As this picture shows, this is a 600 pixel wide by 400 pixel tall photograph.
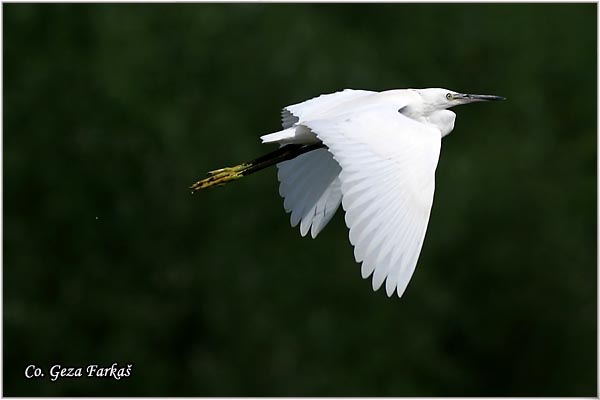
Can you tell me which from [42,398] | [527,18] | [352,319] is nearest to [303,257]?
[352,319]

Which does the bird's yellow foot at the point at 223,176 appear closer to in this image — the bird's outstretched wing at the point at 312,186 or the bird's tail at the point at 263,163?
the bird's tail at the point at 263,163

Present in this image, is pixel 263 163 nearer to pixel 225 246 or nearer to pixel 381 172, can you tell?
pixel 381 172

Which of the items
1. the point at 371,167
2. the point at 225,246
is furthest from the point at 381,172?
the point at 225,246

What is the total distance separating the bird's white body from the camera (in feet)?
20.9

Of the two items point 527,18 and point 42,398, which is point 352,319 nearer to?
point 42,398

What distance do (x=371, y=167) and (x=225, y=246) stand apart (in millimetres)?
9319

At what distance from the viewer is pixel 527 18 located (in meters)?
22.1

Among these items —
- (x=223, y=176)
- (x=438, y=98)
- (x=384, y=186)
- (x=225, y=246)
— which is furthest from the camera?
(x=225, y=246)

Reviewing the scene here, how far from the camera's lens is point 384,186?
21.4 ft

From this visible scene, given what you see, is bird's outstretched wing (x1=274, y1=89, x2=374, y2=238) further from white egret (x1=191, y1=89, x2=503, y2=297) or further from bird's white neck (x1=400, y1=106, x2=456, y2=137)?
bird's white neck (x1=400, y1=106, x2=456, y2=137)

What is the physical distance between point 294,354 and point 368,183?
8.77 m

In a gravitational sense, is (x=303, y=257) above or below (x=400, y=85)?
below

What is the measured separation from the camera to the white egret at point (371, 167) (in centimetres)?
637

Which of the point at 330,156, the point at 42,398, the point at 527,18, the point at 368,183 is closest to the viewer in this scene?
the point at 368,183
